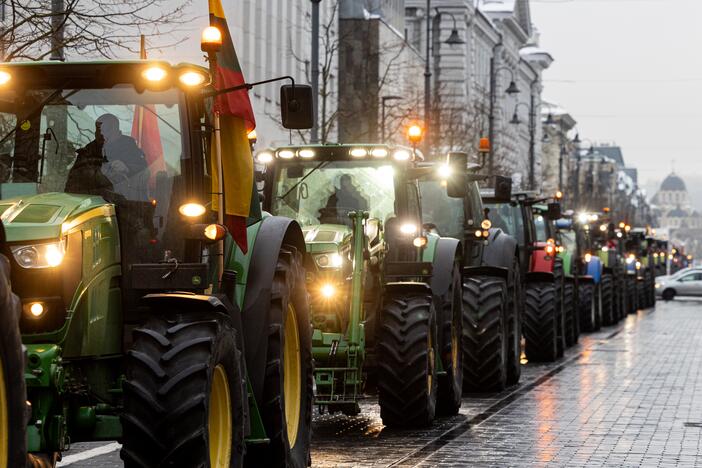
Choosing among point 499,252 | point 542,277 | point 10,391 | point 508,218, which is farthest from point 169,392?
point 508,218

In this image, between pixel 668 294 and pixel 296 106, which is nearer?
pixel 296 106

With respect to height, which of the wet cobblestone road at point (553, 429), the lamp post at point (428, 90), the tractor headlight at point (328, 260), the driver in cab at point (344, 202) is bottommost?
the wet cobblestone road at point (553, 429)

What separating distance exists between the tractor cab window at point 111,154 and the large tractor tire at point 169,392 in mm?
716

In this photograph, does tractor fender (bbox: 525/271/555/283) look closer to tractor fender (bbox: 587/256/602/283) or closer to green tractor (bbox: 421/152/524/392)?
green tractor (bbox: 421/152/524/392)

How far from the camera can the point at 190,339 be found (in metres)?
8.22

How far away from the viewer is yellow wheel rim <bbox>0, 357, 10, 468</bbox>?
680 cm

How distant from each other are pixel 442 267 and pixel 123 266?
301 inches

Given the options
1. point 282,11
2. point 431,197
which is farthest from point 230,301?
point 282,11

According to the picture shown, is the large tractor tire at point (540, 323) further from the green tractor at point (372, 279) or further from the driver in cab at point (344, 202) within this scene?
the driver in cab at point (344, 202)

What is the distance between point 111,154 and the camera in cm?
887

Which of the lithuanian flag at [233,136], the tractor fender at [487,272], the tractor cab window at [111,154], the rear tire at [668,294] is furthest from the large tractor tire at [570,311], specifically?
the rear tire at [668,294]

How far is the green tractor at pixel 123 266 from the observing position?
26.5ft

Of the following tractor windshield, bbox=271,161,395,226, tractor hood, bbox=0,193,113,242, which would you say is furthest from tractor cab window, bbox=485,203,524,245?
tractor hood, bbox=0,193,113,242

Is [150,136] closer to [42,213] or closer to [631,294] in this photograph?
[42,213]
